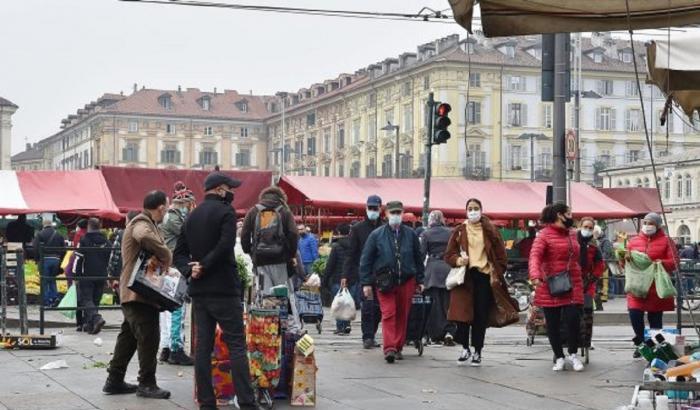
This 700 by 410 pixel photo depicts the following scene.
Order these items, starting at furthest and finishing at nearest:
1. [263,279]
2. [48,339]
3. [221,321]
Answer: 1. [48,339]
2. [263,279]
3. [221,321]

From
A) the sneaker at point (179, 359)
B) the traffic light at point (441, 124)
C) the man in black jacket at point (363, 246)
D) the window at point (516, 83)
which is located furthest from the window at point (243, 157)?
the sneaker at point (179, 359)

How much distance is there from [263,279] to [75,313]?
7.39 m

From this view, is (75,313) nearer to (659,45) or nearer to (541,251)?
→ (541,251)

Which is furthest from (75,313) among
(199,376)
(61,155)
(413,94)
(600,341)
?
(61,155)

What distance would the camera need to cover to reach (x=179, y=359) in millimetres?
12336

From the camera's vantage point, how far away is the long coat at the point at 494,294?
12.5 meters

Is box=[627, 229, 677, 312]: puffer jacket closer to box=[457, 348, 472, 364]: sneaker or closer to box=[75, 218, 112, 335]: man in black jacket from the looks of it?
box=[457, 348, 472, 364]: sneaker

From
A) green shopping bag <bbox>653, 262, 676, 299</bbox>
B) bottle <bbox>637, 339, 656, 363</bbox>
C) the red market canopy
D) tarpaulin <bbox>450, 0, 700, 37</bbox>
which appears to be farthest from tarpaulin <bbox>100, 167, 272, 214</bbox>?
tarpaulin <bbox>450, 0, 700, 37</bbox>

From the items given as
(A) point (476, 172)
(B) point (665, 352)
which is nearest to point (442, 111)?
(B) point (665, 352)

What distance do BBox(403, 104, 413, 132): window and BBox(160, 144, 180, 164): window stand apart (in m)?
38.3

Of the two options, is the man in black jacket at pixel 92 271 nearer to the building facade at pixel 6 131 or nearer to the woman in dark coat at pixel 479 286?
the woman in dark coat at pixel 479 286

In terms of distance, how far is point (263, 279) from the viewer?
11398 mm

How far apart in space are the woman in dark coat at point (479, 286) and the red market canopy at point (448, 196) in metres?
17.7

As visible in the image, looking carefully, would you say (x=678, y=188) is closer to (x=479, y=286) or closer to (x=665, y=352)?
(x=479, y=286)
